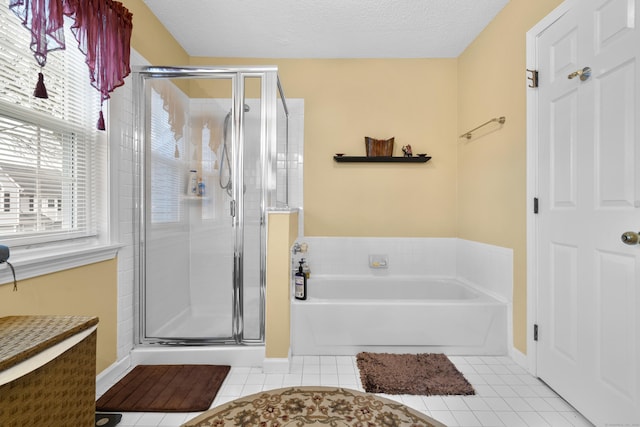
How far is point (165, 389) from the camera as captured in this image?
→ 5.95 ft

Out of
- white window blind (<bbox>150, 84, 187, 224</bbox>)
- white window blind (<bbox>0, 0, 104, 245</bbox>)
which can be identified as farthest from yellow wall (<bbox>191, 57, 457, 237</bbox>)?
Result: white window blind (<bbox>0, 0, 104, 245</bbox>)

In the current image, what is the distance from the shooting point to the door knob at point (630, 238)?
130cm

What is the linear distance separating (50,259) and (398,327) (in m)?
2.06

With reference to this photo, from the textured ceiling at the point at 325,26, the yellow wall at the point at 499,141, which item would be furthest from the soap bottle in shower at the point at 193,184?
the yellow wall at the point at 499,141

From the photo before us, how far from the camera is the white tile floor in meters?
1.58

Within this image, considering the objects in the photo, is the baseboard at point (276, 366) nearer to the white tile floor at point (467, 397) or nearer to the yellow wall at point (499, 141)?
the white tile floor at point (467, 397)

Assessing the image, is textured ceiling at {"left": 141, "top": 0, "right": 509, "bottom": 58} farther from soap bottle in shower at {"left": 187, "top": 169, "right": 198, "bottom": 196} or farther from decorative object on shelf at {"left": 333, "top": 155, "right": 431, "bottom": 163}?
soap bottle in shower at {"left": 187, "top": 169, "right": 198, "bottom": 196}

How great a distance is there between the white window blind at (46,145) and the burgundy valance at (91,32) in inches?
4.5

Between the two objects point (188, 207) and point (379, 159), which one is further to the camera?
point (379, 159)

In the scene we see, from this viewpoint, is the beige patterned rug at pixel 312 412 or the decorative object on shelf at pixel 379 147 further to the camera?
the decorative object on shelf at pixel 379 147

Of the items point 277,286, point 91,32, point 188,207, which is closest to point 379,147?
point 277,286

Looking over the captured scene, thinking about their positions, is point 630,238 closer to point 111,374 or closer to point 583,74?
point 583,74

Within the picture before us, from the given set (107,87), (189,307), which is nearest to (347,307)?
(189,307)

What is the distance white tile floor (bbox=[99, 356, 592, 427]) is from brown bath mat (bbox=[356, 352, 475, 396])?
45mm
